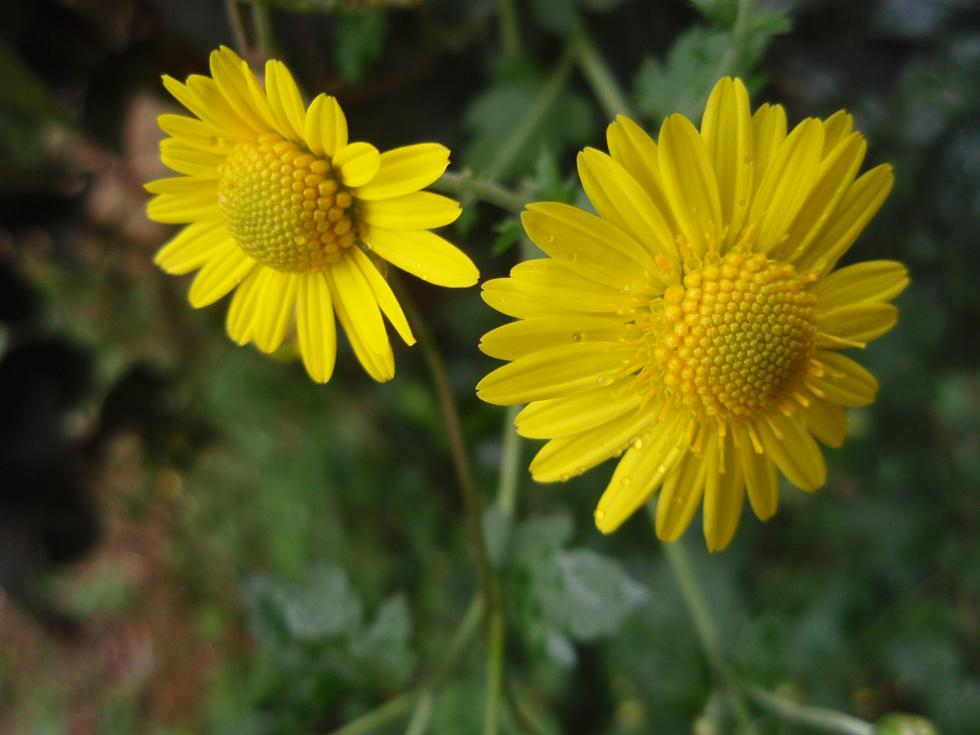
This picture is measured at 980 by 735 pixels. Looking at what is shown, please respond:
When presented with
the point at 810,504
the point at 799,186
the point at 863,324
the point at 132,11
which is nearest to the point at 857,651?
the point at 810,504

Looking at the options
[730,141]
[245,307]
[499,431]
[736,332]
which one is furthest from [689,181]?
[499,431]

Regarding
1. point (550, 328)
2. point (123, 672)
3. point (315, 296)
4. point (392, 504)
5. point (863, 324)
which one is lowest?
point (123, 672)

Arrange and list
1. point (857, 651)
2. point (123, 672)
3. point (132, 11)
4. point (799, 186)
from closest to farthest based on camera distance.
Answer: point (799, 186)
point (132, 11)
point (857, 651)
point (123, 672)

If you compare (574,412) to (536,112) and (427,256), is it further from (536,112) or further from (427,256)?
(536,112)

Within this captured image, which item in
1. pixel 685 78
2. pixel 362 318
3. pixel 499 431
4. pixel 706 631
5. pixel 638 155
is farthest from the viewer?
pixel 499 431

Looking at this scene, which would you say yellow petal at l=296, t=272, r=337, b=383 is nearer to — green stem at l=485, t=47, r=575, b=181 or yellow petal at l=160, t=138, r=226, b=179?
yellow petal at l=160, t=138, r=226, b=179

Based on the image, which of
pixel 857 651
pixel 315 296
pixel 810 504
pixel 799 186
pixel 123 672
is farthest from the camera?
pixel 123 672

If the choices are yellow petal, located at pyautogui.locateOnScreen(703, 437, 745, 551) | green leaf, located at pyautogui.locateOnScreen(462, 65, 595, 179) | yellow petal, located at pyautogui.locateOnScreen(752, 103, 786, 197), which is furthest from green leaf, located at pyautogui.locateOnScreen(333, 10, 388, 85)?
yellow petal, located at pyautogui.locateOnScreen(703, 437, 745, 551)

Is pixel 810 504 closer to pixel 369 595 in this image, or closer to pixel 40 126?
pixel 369 595
